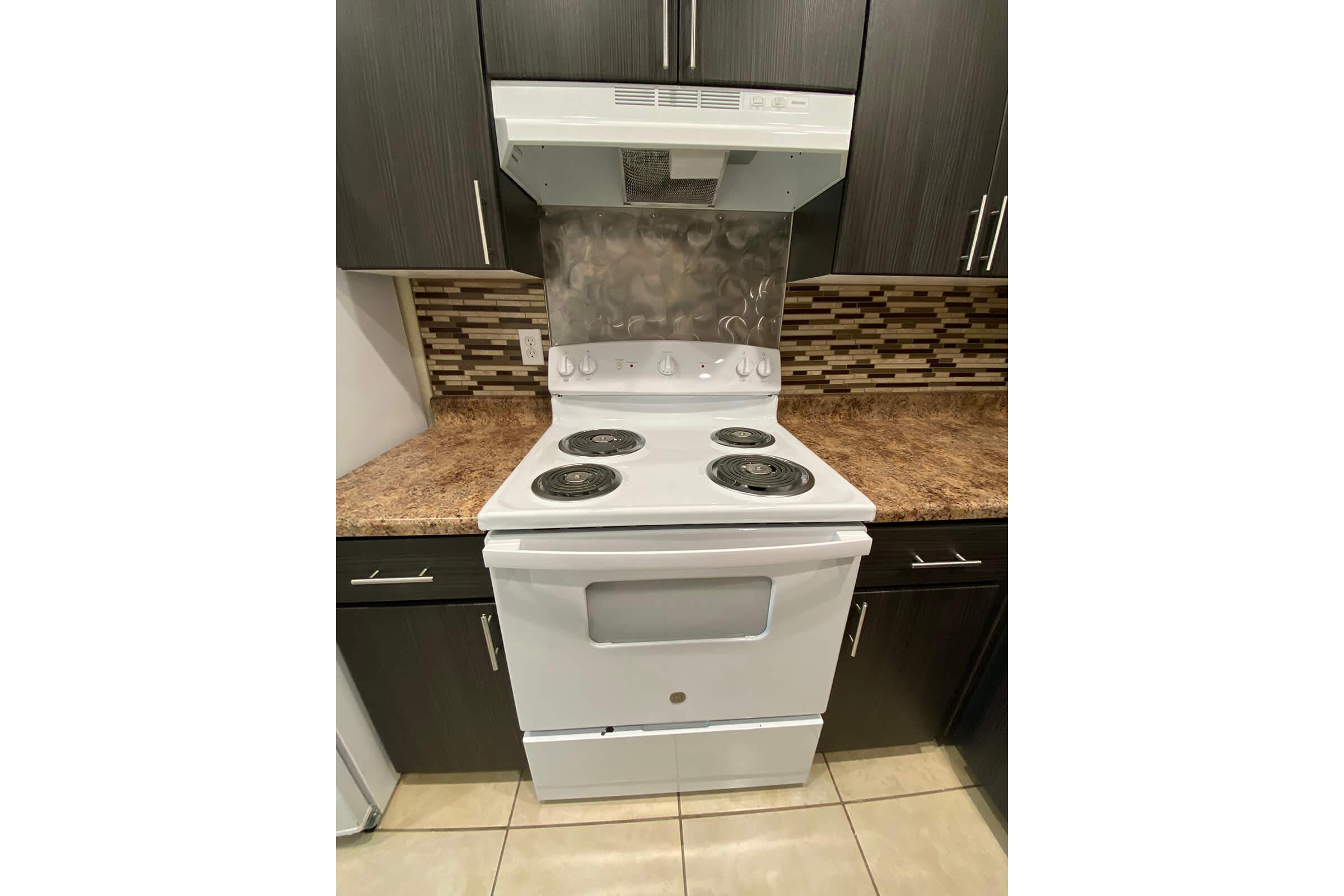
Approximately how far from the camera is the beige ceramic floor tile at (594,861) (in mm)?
1003

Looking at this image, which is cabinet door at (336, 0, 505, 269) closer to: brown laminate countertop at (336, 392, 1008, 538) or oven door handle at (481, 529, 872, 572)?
brown laminate countertop at (336, 392, 1008, 538)

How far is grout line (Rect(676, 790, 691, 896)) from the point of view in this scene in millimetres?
1002

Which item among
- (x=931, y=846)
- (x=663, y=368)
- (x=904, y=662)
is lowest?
(x=931, y=846)

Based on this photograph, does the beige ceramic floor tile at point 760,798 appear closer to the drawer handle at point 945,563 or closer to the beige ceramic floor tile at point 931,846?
the beige ceramic floor tile at point 931,846

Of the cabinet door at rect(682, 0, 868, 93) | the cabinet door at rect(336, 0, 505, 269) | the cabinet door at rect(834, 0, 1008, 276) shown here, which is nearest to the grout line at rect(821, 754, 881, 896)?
the cabinet door at rect(834, 0, 1008, 276)

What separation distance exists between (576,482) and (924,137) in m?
1.14

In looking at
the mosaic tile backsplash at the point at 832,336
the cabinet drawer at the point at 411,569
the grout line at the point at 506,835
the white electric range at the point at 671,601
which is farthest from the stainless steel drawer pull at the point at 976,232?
the grout line at the point at 506,835

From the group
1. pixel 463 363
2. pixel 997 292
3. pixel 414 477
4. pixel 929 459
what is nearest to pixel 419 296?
pixel 463 363

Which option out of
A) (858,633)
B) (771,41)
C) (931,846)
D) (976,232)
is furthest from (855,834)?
(771,41)

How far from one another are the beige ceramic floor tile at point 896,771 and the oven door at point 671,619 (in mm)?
403

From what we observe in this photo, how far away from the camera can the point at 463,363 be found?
134 centimetres

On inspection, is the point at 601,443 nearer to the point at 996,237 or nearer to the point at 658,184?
the point at 658,184

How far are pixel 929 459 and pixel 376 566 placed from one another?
1377 millimetres

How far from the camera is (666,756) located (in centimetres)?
107
